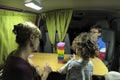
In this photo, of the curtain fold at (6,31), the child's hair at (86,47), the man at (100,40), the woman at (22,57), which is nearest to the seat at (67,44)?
the man at (100,40)

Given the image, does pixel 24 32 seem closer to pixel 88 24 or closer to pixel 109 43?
pixel 109 43

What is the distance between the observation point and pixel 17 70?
53.9 inches

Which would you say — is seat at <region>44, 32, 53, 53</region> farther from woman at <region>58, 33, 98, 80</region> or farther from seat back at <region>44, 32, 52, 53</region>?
woman at <region>58, 33, 98, 80</region>

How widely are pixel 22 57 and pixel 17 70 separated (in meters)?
0.12

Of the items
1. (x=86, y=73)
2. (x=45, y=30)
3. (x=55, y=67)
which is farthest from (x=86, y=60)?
(x=45, y=30)

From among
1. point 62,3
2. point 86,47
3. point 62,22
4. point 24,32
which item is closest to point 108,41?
point 62,22

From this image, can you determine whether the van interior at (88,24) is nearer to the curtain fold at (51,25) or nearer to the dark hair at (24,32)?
the curtain fold at (51,25)

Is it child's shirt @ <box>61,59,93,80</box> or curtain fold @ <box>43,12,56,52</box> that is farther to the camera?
curtain fold @ <box>43,12,56,52</box>

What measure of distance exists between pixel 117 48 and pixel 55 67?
84.7 inches

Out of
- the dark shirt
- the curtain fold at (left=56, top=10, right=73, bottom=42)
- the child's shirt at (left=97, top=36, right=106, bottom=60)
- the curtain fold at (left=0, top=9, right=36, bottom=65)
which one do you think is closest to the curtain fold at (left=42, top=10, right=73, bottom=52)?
the curtain fold at (left=56, top=10, right=73, bottom=42)

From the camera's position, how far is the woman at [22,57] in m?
1.38

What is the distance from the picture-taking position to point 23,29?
1.51 m

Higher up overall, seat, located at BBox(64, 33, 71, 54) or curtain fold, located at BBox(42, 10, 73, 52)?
curtain fold, located at BBox(42, 10, 73, 52)

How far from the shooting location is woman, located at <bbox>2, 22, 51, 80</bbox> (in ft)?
4.51
